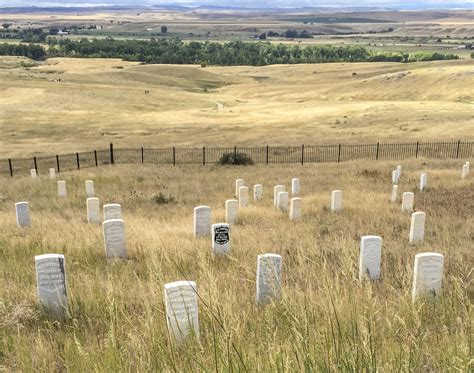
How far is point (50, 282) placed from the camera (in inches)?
195

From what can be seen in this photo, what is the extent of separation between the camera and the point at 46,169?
31438 millimetres

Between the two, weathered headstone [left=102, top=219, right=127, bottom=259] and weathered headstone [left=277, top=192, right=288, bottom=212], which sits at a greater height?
weathered headstone [left=102, top=219, right=127, bottom=259]

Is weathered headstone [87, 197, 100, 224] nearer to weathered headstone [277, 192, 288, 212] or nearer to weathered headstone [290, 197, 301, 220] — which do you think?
weathered headstone [290, 197, 301, 220]

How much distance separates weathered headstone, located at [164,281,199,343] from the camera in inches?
157

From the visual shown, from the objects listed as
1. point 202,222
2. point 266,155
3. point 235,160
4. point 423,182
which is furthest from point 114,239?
point 266,155

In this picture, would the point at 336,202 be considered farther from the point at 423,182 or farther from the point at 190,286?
the point at 190,286

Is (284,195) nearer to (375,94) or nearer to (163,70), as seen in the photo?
(375,94)

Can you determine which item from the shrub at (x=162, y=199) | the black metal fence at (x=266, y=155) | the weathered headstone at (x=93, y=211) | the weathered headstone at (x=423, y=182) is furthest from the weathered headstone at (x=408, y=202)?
the black metal fence at (x=266, y=155)

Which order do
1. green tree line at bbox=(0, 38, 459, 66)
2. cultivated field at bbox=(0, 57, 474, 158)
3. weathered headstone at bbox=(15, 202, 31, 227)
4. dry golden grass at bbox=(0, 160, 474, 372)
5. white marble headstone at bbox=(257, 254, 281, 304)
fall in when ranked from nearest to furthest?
dry golden grass at bbox=(0, 160, 474, 372), white marble headstone at bbox=(257, 254, 281, 304), weathered headstone at bbox=(15, 202, 31, 227), cultivated field at bbox=(0, 57, 474, 158), green tree line at bbox=(0, 38, 459, 66)

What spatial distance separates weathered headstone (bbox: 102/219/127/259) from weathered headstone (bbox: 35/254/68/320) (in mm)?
2778

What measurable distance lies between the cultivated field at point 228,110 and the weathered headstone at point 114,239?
33.6 m

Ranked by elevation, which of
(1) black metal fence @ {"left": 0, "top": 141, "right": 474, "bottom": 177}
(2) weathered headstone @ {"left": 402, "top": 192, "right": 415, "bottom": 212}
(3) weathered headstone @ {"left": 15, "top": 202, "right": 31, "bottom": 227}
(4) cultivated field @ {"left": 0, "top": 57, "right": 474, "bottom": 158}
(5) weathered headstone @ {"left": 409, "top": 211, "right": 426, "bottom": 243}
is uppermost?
(5) weathered headstone @ {"left": 409, "top": 211, "right": 426, "bottom": 243}

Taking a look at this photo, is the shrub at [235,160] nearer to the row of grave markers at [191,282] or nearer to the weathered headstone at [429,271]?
the row of grave markers at [191,282]

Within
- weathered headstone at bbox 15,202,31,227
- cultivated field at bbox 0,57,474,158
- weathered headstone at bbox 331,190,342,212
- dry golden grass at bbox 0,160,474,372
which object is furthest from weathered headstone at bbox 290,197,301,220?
cultivated field at bbox 0,57,474,158
